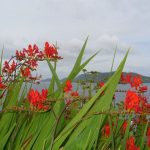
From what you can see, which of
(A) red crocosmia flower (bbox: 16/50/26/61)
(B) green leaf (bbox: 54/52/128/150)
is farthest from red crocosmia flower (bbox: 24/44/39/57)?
(B) green leaf (bbox: 54/52/128/150)

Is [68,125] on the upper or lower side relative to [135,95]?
lower

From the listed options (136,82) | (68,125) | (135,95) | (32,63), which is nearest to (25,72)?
(32,63)

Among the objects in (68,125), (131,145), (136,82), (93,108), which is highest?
(136,82)

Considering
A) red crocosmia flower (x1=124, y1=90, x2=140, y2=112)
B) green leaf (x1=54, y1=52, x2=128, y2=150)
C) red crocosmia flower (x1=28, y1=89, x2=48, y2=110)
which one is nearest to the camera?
red crocosmia flower (x1=124, y1=90, x2=140, y2=112)

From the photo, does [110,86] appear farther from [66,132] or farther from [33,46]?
[33,46]

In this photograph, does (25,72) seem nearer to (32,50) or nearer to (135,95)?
(32,50)

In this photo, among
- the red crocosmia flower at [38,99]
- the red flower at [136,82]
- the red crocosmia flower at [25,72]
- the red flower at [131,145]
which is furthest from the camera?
the red crocosmia flower at [25,72]

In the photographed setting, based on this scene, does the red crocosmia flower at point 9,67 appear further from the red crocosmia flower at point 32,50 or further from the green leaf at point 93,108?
the green leaf at point 93,108

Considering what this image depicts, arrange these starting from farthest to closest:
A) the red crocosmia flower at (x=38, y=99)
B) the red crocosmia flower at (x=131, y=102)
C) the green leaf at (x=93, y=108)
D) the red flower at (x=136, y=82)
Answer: the red flower at (x=136, y=82)
the red crocosmia flower at (x=38, y=99)
the green leaf at (x=93, y=108)
the red crocosmia flower at (x=131, y=102)

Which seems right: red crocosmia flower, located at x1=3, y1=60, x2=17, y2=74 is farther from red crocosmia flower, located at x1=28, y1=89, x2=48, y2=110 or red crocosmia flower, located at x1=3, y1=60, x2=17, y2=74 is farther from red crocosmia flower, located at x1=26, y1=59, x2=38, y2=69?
red crocosmia flower, located at x1=28, y1=89, x2=48, y2=110

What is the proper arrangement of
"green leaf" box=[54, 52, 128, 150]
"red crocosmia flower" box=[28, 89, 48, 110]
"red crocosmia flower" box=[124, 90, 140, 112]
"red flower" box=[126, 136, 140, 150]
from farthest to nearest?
"red flower" box=[126, 136, 140, 150]
"red crocosmia flower" box=[28, 89, 48, 110]
"green leaf" box=[54, 52, 128, 150]
"red crocosmia flower" box=[124, 90, 140, 112]

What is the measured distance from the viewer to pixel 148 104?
10.5 ft

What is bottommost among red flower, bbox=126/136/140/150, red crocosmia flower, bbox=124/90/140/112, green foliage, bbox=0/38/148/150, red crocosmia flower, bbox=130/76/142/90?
red flower, bbox=126/136/140/150

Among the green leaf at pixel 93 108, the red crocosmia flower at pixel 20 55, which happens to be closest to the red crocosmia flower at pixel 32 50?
the red crocosmia flower at pixel 20 55
